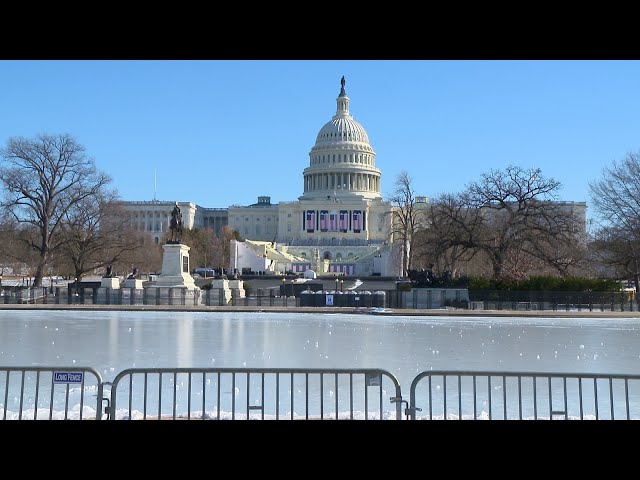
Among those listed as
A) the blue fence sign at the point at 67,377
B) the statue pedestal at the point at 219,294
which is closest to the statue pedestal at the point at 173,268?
the statue pedestal at the point at 219,294

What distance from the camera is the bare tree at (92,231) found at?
1993 inches

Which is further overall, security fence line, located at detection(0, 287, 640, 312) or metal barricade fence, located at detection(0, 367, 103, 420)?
security fence line, located at detection(0, 287, 640, 312)

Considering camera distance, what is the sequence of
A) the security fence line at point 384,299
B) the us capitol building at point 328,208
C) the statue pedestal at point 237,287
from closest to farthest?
the security fence line at point 384,299 < the statue pedestal at point 237,287 < the us capitol building at point 328,208

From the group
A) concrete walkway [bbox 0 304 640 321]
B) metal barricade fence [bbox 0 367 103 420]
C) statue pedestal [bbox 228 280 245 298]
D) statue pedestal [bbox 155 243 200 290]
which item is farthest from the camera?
statue pedestal [bbox 228 280 245 298]

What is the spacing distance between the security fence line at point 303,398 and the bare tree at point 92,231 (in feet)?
129

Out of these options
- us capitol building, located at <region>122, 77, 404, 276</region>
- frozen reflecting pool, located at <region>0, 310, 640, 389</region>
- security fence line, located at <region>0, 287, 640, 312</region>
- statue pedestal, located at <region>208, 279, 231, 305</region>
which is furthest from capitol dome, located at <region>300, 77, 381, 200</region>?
frozen reflecting pool, located at <region>0, 310, 640, 389</region>

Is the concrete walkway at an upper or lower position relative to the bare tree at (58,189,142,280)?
lower

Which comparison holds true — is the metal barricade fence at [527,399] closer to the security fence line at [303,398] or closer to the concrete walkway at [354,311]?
the security fence line at [303,398]

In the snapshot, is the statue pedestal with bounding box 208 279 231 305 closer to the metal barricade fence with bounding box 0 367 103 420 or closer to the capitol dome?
the metal barricade fence with bounding box 0 367 103 420

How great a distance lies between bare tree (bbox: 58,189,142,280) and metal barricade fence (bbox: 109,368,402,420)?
40.0 meters

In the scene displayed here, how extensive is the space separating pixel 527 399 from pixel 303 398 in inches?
124

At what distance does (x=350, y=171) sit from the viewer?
145000 millimetres

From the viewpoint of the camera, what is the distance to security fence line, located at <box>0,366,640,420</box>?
8.16 metres
